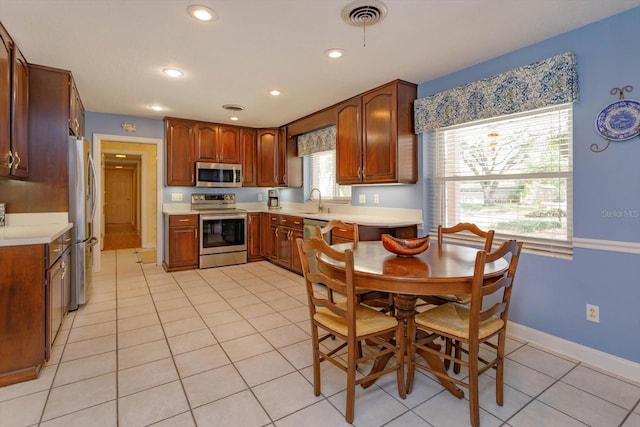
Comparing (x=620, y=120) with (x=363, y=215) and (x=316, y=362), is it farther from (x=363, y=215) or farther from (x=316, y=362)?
(x=363, y=215)

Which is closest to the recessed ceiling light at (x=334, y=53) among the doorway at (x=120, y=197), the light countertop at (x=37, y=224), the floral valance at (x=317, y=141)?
the floral valance at (x=317, y=141)

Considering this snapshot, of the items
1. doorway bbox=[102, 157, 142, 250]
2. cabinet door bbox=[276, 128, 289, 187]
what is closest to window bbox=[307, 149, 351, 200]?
cabinet door bbox=[276, 128, 289, 187]

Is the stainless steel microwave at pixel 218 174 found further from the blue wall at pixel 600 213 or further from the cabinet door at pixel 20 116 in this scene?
the blue wall at pixel 600 213

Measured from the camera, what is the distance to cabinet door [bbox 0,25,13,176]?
7.48ft

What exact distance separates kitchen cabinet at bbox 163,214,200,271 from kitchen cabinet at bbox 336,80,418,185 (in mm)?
2439

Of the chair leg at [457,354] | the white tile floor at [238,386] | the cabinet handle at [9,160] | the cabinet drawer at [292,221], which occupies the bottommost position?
the white tile floor at [238,386]

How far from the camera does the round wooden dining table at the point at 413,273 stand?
1.58m

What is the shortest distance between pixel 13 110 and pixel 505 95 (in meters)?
3.78

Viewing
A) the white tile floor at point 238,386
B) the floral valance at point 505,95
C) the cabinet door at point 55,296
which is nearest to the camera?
the white tile floor at point 238,386

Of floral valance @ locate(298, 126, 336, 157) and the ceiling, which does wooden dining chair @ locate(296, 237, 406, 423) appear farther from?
floral valance @ locate(298, 126, 336, 157)

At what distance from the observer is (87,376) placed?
6.95 feet

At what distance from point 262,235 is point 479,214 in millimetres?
3467

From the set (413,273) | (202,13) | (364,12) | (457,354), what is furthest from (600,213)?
(202,13)

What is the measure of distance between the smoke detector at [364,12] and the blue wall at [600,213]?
1.36m
